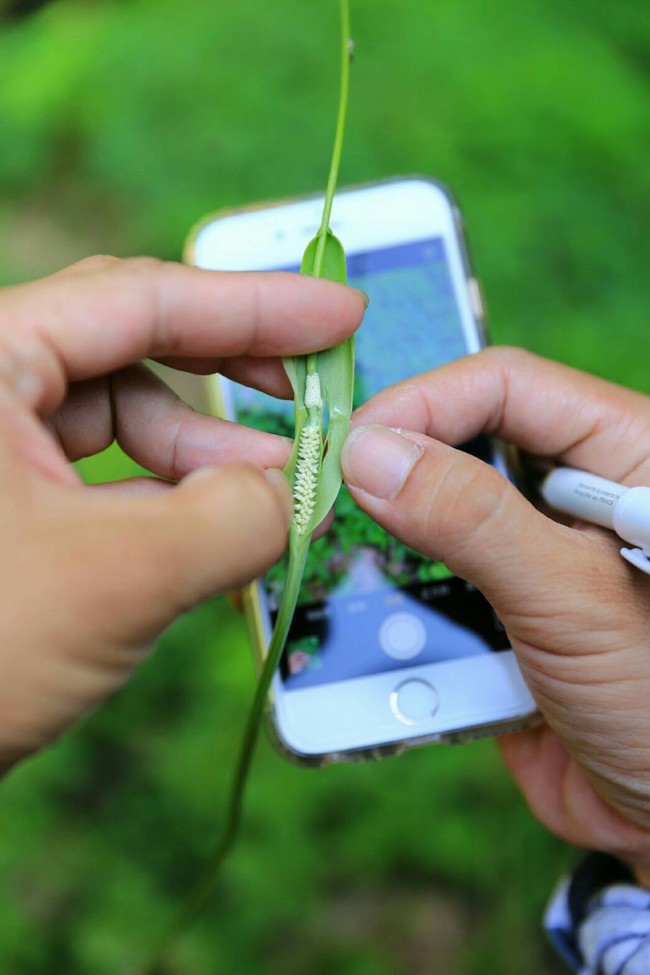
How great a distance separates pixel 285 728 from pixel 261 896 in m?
0.28

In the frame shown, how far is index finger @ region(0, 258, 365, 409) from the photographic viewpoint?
0.38m

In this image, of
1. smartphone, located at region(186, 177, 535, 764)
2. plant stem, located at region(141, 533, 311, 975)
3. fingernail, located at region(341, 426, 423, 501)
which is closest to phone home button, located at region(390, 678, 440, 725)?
smartphone, located at region(186, 177, 535, 764)

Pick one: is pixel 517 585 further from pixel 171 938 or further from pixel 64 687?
pixel 171 938

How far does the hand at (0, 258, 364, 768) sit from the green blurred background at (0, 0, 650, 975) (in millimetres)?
A: 429

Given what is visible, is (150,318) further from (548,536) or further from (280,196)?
(280,196)

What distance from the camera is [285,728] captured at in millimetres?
588

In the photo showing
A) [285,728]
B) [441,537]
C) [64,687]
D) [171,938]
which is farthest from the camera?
[171,938]

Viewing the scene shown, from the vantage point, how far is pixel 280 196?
2.98 feet

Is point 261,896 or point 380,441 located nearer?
point 380,441

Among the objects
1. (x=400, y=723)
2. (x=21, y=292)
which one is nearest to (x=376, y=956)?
(x=400, y=723)

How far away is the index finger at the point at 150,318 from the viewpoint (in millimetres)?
382

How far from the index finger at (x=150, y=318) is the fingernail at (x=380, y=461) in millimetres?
59

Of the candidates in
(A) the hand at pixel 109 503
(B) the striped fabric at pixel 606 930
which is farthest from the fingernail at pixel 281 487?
(B) the striped fabric at pixel 606 930

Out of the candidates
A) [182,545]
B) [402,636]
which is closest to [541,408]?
[402,636]
